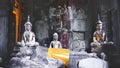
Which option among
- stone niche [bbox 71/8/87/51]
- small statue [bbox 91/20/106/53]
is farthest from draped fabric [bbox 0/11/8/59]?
small statue [bbox 91/20/106/53]

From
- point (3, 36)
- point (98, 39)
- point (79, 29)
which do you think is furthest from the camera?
point (79, 29)

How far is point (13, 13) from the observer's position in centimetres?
1077

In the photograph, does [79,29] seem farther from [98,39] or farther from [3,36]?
[3,36]

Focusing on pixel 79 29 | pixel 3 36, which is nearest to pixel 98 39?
pixel 79 29

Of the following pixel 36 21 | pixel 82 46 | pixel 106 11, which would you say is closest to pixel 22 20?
pixel 36 21

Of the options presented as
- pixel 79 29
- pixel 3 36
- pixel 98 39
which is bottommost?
pixel 98 39

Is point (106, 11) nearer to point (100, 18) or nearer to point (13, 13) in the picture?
point (100, 18)

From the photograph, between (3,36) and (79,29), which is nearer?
(3,36)

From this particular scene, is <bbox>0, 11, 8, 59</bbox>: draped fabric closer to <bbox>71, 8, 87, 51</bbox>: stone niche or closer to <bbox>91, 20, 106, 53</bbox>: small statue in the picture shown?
<bbox>71, 8, 87, 51</bbox>: stone niche

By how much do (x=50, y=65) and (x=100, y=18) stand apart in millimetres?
3860

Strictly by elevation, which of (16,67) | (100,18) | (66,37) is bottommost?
(16,67)

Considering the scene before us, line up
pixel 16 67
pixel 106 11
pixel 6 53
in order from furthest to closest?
pixel 106 11
pixel 6 53
pixel 16 67

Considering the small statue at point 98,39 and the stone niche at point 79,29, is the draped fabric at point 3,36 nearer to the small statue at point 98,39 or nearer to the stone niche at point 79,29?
the stone niche at point 79,29

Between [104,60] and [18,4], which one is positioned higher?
[18,4]
